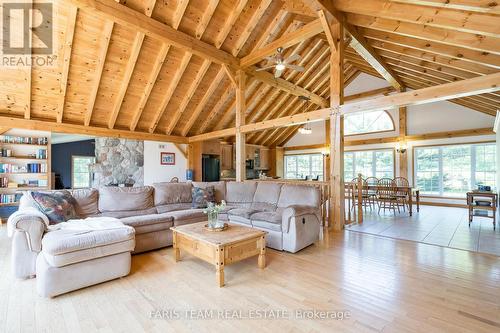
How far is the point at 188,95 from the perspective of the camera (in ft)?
21.4

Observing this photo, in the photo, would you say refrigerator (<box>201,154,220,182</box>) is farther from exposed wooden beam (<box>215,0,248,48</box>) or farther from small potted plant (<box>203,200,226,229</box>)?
small potted plant (<box>203,200,226,229</box>)

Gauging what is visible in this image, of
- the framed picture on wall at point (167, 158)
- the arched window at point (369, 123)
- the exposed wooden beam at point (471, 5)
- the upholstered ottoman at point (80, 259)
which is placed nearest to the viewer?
the upholstered ottoman at point (80, 259)

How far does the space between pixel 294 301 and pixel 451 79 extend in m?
6.03

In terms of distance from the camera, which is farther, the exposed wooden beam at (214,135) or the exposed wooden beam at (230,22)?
the exposed wooden beam at (214,135)

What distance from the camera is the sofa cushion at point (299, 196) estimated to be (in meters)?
4.04

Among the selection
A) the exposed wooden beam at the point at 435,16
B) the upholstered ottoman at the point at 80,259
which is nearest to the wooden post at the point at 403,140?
the exposed wooden beam at the point at 435,16

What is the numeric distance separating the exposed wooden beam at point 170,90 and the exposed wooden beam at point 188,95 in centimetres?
42

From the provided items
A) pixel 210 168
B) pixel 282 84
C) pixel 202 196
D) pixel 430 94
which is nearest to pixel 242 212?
pixel 202 196

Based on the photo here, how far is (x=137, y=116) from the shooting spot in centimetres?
663

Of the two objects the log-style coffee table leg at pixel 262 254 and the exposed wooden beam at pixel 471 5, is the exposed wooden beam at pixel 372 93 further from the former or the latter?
the log-style coffee table leg at pixel 262 254

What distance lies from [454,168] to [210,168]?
8.15 meters

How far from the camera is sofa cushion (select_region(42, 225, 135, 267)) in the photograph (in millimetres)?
2344

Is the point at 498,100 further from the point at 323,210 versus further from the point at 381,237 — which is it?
the point at 323,210

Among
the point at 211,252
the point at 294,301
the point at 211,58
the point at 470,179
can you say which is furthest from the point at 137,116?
the point at 470,179
